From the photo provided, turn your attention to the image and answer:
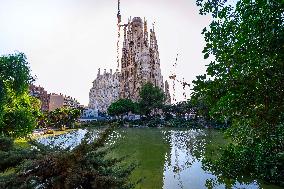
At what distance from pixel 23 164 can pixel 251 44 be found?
22.6ft

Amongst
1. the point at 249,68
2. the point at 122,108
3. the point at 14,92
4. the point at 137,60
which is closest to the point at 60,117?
the point at 122,108

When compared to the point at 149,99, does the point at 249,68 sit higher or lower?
lower

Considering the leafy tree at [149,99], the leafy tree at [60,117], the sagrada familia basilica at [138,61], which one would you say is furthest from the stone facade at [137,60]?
the leafy tree at [60,117]

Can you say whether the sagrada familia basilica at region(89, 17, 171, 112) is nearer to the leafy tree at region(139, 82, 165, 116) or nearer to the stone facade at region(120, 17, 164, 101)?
the stone facade at region(120, 17, 164, 101)

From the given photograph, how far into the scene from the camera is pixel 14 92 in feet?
128

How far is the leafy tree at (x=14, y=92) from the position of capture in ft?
120

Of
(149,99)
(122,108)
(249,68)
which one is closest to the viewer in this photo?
(249,68)

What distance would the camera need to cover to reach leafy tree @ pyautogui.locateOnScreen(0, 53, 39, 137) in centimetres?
3647

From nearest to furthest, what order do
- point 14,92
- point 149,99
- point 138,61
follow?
point 14,92, point 149,99, point 138,61

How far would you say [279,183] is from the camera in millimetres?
19422

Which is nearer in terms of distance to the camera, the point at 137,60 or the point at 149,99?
the point at 149,99

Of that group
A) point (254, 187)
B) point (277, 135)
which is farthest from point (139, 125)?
point (277, 135)

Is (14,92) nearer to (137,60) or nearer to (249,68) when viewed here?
(249,68)

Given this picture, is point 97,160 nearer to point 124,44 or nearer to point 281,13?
point 281,13
